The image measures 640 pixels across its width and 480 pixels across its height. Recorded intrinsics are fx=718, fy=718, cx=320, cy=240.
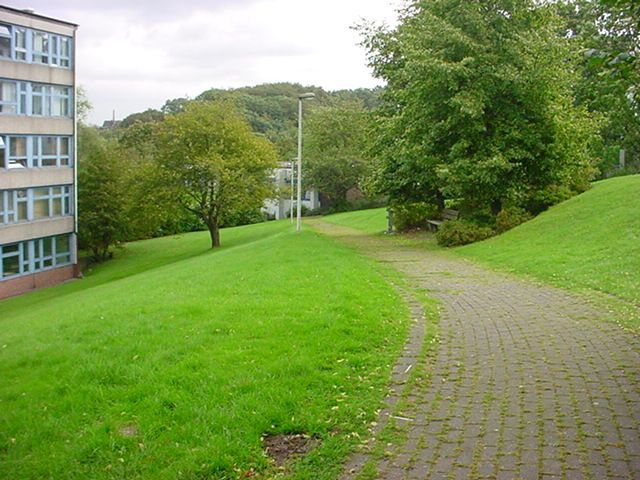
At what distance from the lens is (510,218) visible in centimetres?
2586

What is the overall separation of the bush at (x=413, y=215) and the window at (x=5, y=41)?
70.6 feet

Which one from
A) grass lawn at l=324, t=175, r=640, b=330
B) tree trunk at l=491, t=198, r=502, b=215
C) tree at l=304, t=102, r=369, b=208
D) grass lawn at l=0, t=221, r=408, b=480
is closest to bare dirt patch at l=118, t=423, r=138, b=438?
grass lawn at l=0, t=221, r=408, b=480

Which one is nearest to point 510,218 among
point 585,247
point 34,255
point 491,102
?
point 491,102

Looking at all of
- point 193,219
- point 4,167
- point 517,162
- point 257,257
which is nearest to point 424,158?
point 517,162

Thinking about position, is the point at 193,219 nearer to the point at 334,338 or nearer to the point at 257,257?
the point at 257,257

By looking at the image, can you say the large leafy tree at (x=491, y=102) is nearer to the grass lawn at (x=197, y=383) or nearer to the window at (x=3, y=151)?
the grass lawn at (x=197, y=383)

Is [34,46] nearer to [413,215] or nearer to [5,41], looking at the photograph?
[5,41]

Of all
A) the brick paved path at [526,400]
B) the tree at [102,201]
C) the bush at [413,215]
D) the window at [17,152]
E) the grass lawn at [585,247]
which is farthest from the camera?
the tree at [102,201]

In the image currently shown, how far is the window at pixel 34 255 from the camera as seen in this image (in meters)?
38.0

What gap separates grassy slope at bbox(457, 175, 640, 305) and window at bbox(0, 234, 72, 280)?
2565 centimetres

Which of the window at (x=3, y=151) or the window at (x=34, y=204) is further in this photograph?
the window at (x=34, y=204)

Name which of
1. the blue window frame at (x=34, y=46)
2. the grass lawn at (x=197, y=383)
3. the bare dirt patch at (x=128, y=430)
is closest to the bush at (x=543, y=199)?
the grass lawn at (x=197, y=383)

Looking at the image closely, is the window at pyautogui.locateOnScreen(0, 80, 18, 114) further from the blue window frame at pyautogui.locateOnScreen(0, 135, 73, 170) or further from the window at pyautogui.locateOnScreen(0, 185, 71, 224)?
the window at pyautogui.locateOnScreen(0, 185, 71, 224)

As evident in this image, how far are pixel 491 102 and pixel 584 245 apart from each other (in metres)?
7.64
